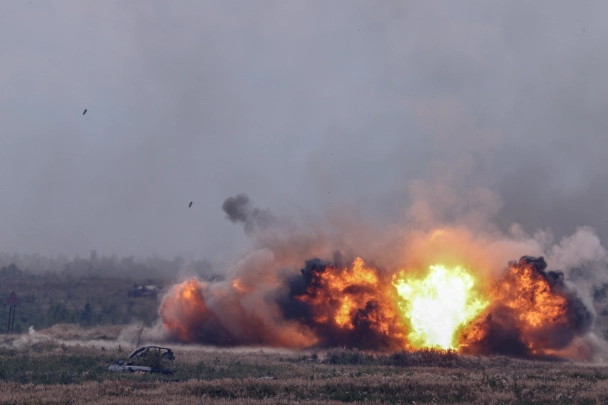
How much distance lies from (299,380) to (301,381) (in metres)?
0.71

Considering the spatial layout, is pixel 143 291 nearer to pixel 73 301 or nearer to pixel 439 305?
pixel 73 301

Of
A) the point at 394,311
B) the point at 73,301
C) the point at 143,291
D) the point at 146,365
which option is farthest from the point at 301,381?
the point at 143,291

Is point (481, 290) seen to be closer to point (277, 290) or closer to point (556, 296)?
point (556, 296)

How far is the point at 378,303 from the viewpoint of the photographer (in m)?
74.9

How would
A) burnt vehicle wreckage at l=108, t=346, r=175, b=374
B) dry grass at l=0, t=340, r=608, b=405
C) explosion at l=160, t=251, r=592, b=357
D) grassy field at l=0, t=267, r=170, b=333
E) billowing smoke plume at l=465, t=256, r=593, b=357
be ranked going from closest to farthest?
1. dry grass at l=0, t=340, r=608, b=405
2. burnt vehicle wreckage at l=108, t=346, r=175, b=374
3. billowing smoke plume at l=465, t=256, r=593, b=357
4. explosion at l=160, t=251, r=592, b=357
5. grassy field at l=0, t=267, r=170, b=333

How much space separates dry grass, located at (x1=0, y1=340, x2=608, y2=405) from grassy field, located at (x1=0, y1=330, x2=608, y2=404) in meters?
0.06

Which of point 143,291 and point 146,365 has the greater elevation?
point 143,291

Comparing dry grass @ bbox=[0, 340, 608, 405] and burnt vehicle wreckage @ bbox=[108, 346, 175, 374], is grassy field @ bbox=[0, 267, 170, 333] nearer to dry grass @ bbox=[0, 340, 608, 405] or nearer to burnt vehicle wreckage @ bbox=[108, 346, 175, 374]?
dry grass @ bbox=[0, 340, 608, 405]

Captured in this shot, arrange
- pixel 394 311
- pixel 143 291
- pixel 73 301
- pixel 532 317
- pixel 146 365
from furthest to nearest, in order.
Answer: pixel 143 291
pixel 73 301
pixel 394 311
pixel 532 317
pixel 146 365

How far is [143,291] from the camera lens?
140 m

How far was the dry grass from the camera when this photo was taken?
36875mm

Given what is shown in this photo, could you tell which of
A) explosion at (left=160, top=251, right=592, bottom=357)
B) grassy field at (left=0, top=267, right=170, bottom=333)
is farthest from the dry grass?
grassy field at (left=0, top=267, right=170, bottom=333)

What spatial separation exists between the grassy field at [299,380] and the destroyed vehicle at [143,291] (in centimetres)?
7370

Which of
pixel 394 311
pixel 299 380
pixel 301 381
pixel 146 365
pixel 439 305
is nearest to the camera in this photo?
pixel 301 381
